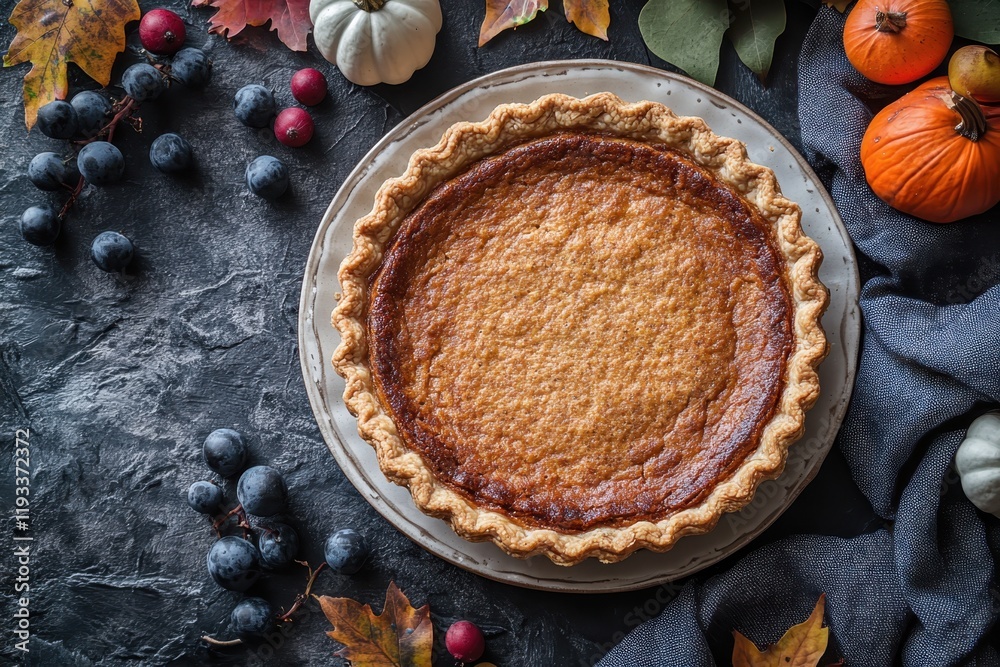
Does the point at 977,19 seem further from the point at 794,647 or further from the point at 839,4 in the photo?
the point at 794,647

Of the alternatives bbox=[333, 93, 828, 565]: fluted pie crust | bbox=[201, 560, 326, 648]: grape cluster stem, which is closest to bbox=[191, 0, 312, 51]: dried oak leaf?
bbox=[333, 93, 828, 565]: fluted pie crust

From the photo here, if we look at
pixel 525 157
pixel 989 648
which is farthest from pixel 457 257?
pixel 989 648

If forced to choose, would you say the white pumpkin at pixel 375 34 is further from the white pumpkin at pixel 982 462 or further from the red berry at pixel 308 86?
the white pumpkin at pixel 982 462

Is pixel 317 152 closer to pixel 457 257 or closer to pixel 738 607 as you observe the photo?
pixel 457 257

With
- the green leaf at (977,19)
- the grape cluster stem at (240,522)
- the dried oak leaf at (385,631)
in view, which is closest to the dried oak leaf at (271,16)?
the grape cluster stem at (240,522)

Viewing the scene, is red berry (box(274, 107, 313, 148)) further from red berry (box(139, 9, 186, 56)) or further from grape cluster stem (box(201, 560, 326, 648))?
grape cluster stem (box(201, 560, 326, 648))
